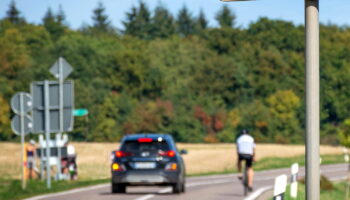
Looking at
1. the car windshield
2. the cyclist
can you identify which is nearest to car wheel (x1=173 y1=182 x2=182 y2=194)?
the car windshield

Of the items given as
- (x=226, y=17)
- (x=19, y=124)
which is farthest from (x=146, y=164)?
(x=226, y=17)

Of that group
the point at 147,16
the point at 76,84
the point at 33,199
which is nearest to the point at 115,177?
the point at 33,199

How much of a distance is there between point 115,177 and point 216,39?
127 m

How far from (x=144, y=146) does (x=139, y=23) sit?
155 meters

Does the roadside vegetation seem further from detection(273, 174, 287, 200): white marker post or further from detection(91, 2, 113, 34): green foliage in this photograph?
detection(91, 2, 113, 34): green foliage

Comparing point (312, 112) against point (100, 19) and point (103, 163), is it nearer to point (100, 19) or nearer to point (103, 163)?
point (103, 163)

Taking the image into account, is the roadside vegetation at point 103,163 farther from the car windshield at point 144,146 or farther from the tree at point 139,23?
the tree at point 139,23

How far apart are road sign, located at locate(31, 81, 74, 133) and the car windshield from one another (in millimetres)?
3600

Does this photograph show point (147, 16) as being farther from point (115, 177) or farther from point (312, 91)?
point (312, 91)

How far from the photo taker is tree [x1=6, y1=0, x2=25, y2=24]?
17775 cm

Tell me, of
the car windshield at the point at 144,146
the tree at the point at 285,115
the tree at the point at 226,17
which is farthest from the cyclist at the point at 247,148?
the tree at the point at 226,17

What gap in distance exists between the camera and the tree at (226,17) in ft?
645

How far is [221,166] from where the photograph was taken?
57781 millimetres

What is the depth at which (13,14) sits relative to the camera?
586ft
